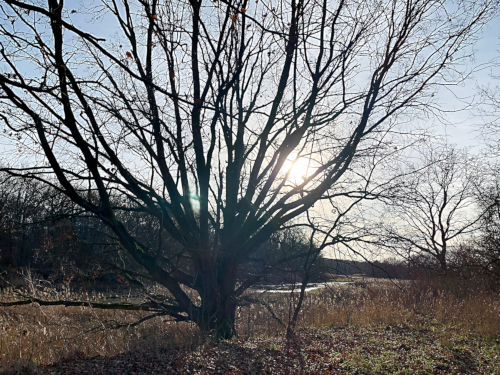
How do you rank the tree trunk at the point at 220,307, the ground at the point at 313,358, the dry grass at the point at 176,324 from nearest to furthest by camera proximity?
the ground at the point at 313,358, the dry grass at the point at 176,324, the tree trunk at the point at 220,307

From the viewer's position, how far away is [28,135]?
5844 millimetres

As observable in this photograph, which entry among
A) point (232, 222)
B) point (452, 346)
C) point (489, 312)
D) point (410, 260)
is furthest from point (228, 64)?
point (489, 312)

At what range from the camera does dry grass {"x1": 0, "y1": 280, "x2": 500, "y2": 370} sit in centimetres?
606

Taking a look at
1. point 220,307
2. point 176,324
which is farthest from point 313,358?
point 176,324

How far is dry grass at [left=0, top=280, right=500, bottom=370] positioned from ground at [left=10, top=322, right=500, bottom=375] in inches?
18.2

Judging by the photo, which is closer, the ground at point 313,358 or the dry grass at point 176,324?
the ground at point 313,358

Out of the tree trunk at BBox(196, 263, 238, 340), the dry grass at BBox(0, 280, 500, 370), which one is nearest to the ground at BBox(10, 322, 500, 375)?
the dry grass at BBox(0, 280, 500, 370)

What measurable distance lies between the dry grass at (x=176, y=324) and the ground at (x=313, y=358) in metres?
0.46

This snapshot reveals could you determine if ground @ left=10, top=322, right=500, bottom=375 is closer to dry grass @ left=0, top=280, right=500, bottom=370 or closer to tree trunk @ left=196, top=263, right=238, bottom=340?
dry grass @ left=0, top=280, right=500, bottom=370

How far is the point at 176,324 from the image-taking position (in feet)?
29.9

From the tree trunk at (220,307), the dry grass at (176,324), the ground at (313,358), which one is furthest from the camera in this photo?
the tree trunk at (220,307)

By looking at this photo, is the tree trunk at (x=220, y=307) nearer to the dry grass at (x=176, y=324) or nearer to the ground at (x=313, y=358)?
the dry grass at (x=176, y=324)

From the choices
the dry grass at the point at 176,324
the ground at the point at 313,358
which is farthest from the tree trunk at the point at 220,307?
the ground at the point at 313,358

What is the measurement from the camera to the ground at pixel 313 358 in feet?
15.8
